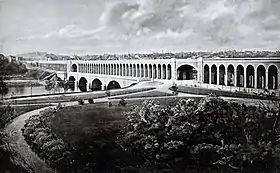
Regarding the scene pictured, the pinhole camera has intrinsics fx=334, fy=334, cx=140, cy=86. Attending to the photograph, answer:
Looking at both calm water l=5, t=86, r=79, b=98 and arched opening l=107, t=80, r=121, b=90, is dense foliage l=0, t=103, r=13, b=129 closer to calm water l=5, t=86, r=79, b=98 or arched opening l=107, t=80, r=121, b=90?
calm water l=5, t=86, r=79, b=98

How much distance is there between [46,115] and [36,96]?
242mm

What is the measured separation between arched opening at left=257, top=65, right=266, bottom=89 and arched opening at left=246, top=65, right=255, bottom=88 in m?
0.05

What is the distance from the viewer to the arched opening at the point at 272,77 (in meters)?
2.99

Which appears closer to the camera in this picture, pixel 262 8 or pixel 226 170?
pixel 226 170

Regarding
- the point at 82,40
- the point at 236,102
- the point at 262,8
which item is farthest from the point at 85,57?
the point at 262,8

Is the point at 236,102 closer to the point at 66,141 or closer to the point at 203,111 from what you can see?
the point at 203,111

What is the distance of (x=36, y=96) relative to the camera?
306cm

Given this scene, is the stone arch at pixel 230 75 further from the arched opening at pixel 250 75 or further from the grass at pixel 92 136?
the grass at pixel 92 136

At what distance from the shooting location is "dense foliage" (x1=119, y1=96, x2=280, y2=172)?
285 cm

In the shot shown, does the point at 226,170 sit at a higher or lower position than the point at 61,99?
lower

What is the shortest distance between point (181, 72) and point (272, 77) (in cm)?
82

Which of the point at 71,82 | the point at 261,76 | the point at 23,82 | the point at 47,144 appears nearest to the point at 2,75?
the point at 23,82

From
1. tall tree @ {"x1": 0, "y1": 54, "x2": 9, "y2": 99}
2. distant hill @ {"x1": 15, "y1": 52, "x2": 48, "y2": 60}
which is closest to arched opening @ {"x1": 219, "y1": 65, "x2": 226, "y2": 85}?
distant hill @ {"x1": 15, "y1": 52, "x2": 48, "y2": 60}

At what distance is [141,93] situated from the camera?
306cm
